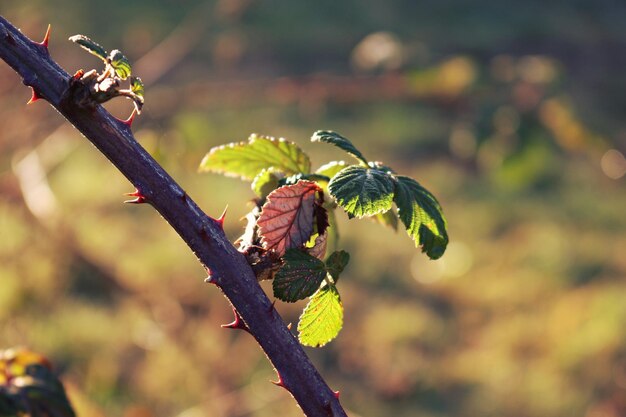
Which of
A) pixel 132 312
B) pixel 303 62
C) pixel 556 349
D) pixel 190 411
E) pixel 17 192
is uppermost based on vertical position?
pixel 303 62

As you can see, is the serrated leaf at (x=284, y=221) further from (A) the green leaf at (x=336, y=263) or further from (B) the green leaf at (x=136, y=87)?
(B) the green leaf at (x=136, y=87)

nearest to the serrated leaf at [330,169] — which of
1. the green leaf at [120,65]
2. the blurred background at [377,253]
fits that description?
the green leaf at [120,65]

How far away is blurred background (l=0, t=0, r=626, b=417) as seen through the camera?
2.26 metres

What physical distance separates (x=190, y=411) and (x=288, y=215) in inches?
69.7

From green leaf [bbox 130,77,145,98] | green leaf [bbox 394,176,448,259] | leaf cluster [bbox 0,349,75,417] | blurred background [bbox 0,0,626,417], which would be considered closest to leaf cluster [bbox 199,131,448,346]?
green leaf [bbox 394,176,448,259]

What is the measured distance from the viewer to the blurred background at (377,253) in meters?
2.26

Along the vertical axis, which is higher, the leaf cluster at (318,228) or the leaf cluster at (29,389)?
the leaf cluster at (29,389)

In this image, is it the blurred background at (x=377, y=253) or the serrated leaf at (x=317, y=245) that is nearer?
the serrated leaf at (x=317, y=245)

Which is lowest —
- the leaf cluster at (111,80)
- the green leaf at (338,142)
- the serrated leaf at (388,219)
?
the serrated leaf at (388,219)

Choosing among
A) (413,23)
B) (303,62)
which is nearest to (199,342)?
(303,62)

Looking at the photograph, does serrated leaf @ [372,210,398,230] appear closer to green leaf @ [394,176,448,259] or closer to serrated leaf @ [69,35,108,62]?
green leaf @ [394,176,448,259]

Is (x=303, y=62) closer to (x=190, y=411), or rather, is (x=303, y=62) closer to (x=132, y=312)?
(x=132, y=312)

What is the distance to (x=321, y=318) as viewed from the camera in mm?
713

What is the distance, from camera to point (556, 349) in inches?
114
